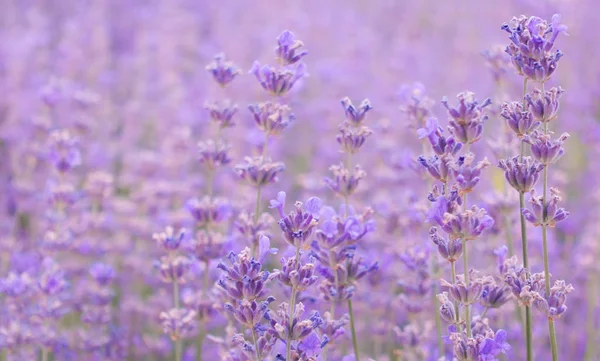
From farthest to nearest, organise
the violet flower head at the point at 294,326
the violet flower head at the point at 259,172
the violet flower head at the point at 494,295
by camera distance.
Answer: the violet flower head at the point at 259,172
the violet flower head at the point at 494,295
the violet flower head at the point at 294,326

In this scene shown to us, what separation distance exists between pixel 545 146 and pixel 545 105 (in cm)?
10

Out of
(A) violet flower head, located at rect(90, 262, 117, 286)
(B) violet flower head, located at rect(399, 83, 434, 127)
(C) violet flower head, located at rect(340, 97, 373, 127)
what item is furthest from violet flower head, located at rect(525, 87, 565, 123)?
(A) violet flower head, located at rect(90, 262, 117, 286)

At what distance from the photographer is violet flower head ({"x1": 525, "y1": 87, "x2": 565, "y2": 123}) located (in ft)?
5.58

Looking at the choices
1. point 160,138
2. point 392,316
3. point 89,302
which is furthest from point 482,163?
point 160,138

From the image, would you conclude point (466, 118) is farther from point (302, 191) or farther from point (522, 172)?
point (302, 191)

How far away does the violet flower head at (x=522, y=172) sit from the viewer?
169 centimetres

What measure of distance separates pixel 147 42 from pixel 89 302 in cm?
333

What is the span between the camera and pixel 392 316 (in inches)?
115

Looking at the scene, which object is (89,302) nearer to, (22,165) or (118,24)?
(22,165)

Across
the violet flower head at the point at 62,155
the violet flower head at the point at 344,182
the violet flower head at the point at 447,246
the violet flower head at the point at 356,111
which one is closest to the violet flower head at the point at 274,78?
the violet flower head at the point at 356,111

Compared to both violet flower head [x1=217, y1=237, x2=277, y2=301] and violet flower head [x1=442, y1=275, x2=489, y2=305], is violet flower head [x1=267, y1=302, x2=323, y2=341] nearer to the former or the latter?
violet flower head [x1=217, y1=237, x2=277, y2=301]

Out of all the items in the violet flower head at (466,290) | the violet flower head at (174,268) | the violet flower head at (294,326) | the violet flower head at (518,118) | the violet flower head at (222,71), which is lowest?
the violet flower head at (294,326)

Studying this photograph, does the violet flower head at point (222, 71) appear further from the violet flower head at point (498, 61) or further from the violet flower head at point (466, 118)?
the violet flower head at point (498, 61)

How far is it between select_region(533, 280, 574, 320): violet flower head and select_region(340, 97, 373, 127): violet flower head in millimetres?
731
